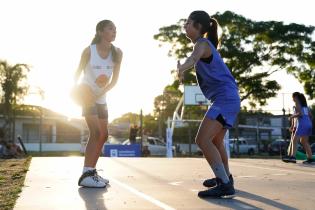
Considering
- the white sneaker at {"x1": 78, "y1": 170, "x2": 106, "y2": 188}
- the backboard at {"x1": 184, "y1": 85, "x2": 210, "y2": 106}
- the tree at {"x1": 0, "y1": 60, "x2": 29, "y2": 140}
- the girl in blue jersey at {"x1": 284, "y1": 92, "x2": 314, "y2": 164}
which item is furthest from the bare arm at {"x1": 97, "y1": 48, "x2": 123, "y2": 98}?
the tree at {"x1": 0, "y1": 60, "x2": 29, "y2": 140}

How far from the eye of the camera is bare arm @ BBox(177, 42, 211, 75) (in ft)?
15.3

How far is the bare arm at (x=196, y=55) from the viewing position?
4668mm

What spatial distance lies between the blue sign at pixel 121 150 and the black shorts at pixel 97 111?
15.5 m

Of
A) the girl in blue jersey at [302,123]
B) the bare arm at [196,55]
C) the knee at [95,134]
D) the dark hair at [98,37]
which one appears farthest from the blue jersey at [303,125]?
the bare arm at [196,55]

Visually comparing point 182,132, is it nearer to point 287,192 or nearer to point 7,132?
point 7,132

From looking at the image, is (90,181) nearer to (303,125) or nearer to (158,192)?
(158,192)

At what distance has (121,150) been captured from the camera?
22.0 meters

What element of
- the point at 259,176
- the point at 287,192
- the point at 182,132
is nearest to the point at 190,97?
the point at 182,132

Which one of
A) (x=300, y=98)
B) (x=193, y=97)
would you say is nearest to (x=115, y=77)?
(x=300, y=98)

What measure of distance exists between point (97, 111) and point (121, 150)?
16176 millimetres

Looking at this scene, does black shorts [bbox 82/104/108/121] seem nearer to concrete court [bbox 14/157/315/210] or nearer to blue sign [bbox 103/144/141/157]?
concrete court [bbox 14/157/315/210]

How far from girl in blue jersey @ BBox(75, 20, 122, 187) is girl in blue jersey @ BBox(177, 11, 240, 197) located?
113 cm

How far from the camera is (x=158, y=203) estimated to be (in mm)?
4469

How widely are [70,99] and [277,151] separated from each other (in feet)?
92.3
